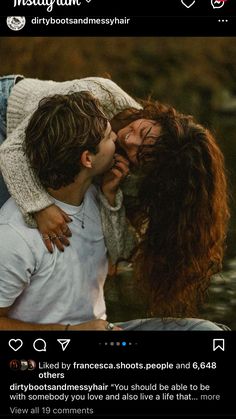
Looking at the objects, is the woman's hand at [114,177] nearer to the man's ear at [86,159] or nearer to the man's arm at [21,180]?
the man's ear at [86,159]

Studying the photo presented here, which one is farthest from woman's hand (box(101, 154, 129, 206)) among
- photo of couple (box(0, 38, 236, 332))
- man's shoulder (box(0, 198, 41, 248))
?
man's shoulder (box(0, 198, 41, 248))

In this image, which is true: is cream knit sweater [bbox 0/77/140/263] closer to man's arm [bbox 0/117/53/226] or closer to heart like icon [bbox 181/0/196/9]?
man's arm [bbox 0/117/53/226]

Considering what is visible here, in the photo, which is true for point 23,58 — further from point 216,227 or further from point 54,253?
point 216,227

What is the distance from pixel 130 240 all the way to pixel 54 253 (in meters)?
0.25

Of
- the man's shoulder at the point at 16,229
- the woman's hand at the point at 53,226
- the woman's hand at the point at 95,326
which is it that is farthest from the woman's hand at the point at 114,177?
the woman's hand at the point at 95,326

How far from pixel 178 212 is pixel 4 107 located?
1.93ft

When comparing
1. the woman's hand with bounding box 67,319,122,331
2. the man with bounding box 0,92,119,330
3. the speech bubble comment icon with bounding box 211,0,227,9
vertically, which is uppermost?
the speech bubble comment icon with bounding box 211,0,227,9

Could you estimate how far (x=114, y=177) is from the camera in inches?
100

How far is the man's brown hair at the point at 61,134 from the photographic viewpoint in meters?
2.46
